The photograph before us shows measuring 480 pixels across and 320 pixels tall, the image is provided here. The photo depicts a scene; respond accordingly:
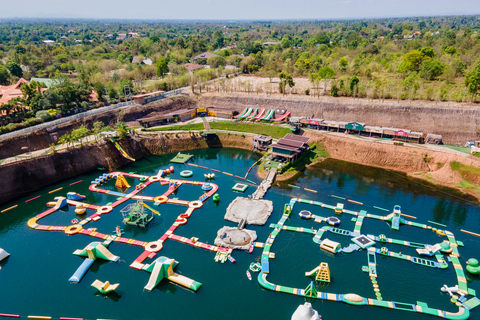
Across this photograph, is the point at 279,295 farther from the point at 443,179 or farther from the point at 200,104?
the point at 200,104

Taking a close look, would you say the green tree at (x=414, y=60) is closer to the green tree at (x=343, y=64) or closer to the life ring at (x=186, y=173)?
the green tree at (x=343, y=64)

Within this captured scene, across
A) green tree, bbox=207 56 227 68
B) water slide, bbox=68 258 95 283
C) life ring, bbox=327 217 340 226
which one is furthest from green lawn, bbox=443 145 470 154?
green tree, bbox=207 56 227 68

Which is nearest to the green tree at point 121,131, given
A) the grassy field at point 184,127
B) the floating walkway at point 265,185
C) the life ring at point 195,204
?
the grassy field at point 184,127

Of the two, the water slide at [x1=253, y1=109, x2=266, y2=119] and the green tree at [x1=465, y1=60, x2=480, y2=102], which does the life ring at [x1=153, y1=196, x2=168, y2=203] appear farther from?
the green tree at [x1=465, y1=60, x2=480, y2=102]

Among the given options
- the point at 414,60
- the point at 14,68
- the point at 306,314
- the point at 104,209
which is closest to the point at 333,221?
the point at 306,314

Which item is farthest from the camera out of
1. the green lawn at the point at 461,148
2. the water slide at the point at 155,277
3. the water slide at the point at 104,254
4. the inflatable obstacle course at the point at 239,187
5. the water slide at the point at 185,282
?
the green lawn at the point at 461,148
